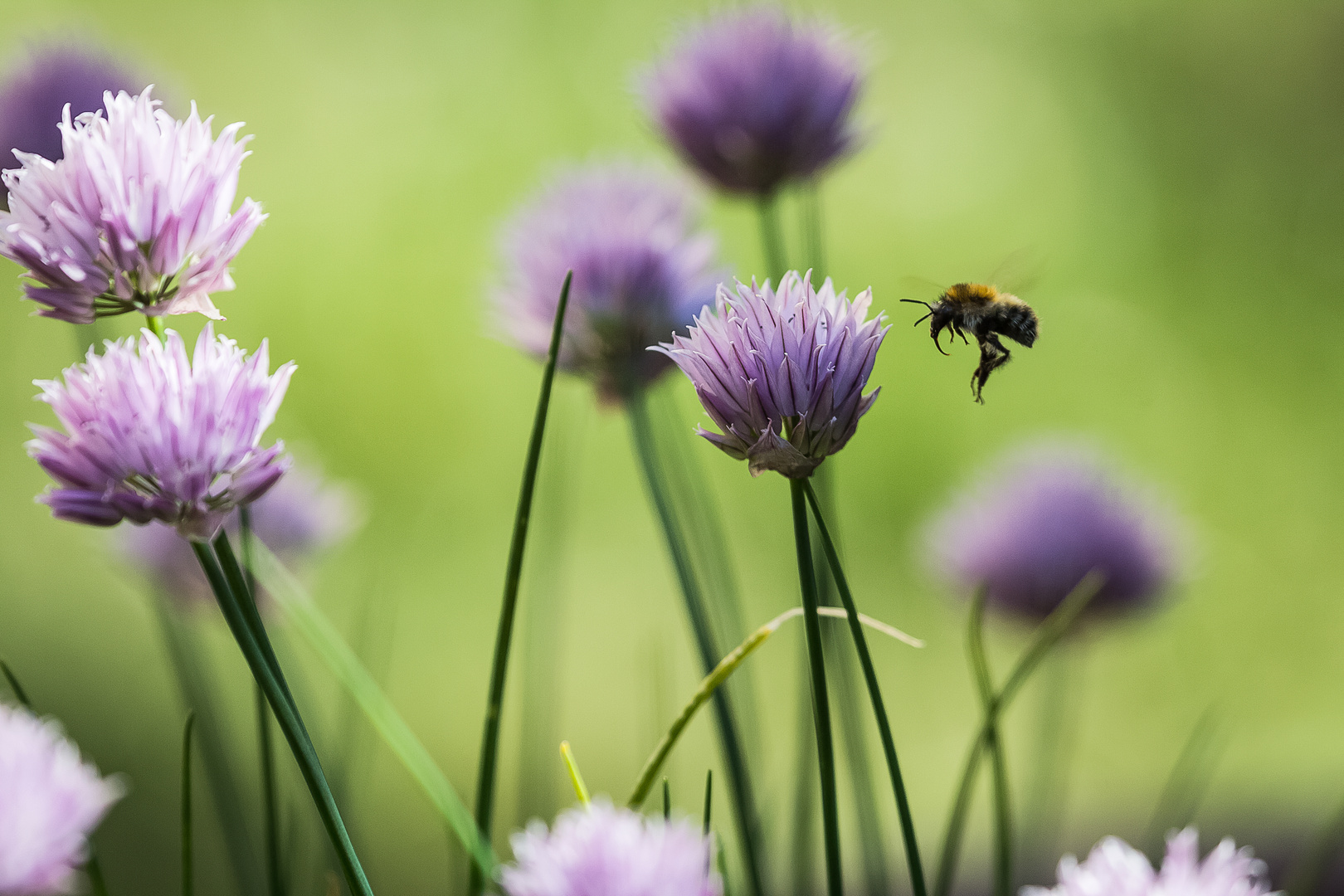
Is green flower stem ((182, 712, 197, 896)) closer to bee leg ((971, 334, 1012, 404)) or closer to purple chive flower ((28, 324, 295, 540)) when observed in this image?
purple chive flower ((28, 324, 295, 540))

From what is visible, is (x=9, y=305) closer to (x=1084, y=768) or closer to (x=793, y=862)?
(x=793, y=862)

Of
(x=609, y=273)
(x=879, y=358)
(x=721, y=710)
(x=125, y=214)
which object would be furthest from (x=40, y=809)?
(x=879, y=358)

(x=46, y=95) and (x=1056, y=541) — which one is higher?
(x=46, y=95)

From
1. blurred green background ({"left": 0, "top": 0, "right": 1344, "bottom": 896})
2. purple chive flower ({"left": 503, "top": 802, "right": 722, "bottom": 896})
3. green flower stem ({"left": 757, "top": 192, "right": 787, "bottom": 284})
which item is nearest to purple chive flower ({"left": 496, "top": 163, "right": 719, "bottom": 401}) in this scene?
green flower stem ({"left": 757, "top": 192, "right": 787, "bottom": 284})

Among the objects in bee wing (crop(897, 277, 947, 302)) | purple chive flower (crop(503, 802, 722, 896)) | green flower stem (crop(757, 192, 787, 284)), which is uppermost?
green flower stem (crop(757, 192, 787, 284))

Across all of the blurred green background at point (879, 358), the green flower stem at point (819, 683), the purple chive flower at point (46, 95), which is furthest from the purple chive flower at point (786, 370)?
the blurred green background at point (879, 358)

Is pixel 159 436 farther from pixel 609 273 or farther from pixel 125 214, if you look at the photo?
pixel 609 273
